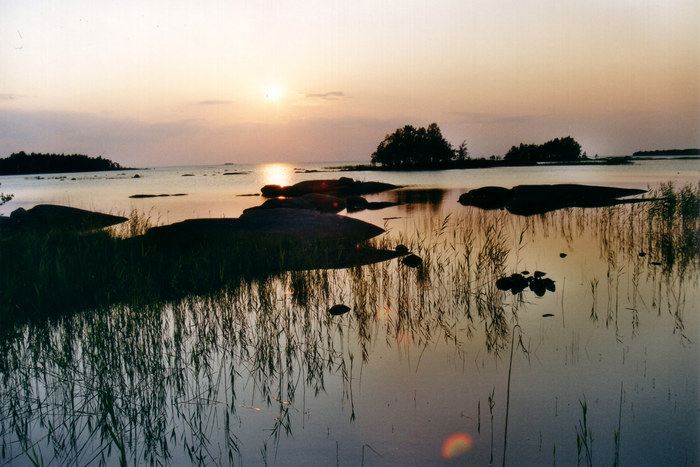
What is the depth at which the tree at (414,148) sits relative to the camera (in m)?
96.9

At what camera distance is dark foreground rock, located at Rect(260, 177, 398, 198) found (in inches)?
1681

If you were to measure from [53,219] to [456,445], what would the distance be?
2018cm

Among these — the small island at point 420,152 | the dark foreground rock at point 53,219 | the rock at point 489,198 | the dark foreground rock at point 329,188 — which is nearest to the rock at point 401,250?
the dark foreground rock at point 53,219

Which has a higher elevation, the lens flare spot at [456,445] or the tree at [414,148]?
the tree at [414,148]

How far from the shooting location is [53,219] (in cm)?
2084

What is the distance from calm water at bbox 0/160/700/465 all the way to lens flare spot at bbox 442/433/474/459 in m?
0.01

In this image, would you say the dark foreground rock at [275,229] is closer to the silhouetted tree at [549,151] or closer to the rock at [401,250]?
the rock at [401,250]

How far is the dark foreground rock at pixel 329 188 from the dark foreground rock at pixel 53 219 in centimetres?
2017

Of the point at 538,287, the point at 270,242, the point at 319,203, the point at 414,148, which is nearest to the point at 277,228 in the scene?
the point at 270,242

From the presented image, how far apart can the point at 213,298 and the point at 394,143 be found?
9002cm

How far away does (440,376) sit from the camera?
21.6 ft

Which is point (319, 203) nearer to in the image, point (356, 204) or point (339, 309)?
point (356, 204)

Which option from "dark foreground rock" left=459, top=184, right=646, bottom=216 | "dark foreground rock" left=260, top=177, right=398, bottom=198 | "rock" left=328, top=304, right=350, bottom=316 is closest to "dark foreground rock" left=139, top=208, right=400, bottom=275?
"rock" left=328, top=304, right=350, bottom=316

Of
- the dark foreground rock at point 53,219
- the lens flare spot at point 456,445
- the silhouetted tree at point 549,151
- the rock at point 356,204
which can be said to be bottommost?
the lens flare spot at point 456,445
